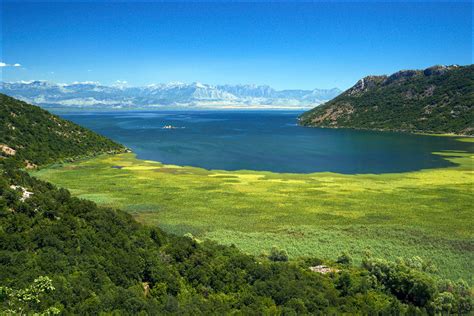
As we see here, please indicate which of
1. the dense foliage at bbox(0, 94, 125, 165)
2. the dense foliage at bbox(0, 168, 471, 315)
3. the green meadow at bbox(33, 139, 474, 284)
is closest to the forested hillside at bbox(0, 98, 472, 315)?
the dense foliage at bbox(0, 168, 471, 315)

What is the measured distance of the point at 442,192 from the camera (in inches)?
3155

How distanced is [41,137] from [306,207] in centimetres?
9014

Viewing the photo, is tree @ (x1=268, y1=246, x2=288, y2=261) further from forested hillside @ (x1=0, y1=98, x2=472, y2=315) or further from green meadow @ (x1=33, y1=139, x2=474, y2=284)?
green meadow @ (x1=33, y1=139, x2=474, y2=284)

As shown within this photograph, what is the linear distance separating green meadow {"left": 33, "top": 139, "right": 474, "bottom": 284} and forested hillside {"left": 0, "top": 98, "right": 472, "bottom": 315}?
7484 millimetres

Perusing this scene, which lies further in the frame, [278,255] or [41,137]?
[41,137]

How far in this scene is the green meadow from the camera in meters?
51.8

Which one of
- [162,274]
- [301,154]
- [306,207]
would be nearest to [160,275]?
[162,274]

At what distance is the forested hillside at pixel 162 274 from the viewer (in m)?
28.7

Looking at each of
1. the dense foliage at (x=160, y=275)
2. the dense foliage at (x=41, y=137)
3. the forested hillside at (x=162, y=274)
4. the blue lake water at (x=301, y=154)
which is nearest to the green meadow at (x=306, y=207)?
the forested hillside at (x=162, y=274)

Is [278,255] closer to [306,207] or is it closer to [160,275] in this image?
[160,275]

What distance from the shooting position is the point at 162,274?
1375 inches

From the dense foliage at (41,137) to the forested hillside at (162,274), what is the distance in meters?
72.3

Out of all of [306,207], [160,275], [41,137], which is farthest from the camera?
[41,137]

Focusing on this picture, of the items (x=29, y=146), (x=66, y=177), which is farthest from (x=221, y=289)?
(x=29, y=146)
